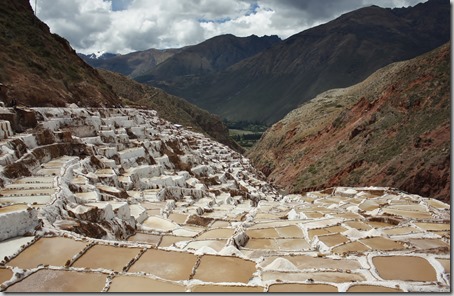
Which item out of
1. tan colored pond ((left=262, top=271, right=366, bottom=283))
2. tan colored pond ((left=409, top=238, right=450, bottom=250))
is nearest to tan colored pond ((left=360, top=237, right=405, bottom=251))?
tan colored pond ((left=409, top=238, right=450, bottom=250))

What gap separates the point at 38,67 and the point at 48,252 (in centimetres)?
3074

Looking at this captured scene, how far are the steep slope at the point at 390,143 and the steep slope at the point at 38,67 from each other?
25.9 metres

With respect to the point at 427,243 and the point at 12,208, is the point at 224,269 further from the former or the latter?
the point at 427,243

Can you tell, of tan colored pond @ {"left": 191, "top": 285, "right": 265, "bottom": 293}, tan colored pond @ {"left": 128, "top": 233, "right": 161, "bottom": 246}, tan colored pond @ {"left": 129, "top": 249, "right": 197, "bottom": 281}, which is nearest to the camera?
tan colored pond @ {"left": 191, "top": 285, "right": 265, "bottom": 293}

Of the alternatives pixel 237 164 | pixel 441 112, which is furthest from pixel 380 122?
pixel 237 164

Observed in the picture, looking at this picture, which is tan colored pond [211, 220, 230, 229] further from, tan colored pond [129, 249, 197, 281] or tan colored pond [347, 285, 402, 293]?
tan colored pond [347, 285, 402, 293]

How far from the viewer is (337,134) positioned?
54.1m

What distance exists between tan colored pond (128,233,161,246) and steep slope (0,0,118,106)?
16.9m

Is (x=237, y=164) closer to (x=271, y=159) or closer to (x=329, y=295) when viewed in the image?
(x=271, y=159)

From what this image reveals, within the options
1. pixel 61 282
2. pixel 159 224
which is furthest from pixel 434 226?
pixel 61 282

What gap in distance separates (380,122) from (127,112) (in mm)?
28319

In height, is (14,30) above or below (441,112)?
above

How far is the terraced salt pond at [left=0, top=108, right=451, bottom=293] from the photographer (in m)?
9.80

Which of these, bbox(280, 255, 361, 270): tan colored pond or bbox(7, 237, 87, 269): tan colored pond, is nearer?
bbox(7, 237, 87, 269): tan colored pond
